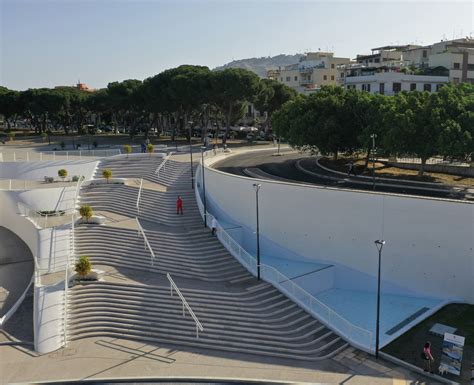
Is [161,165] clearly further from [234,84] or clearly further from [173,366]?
[173,366]

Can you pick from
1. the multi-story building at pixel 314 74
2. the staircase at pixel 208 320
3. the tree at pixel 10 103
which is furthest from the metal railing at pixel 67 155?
the multi-story building at pixel 314 74

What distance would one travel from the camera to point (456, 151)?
25.9m

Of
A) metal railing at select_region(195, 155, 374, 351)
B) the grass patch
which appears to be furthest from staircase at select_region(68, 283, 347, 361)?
the grass patch

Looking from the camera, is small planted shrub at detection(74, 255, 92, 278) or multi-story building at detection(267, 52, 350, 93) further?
multi-story building at detection(267, 52, 350, 93)

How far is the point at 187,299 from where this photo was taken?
1906cm

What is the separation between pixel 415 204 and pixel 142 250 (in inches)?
540

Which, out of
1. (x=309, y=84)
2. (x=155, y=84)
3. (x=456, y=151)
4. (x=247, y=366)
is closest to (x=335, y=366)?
(x=247, y=366)

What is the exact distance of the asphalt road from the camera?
26344mm

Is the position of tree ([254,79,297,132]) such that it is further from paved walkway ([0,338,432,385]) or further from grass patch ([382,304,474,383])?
paved walkway ([0,338,432,385])

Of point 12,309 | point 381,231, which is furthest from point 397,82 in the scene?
point 12,309

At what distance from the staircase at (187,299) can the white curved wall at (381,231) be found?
4.16 m

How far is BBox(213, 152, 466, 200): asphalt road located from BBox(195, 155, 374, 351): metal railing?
9.11 m

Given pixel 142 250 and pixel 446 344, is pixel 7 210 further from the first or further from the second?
pixel 446 344

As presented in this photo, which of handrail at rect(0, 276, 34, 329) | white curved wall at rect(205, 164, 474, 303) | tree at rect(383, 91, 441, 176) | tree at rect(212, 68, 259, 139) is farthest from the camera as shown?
tree at rect(212, 68, 259, 139)
